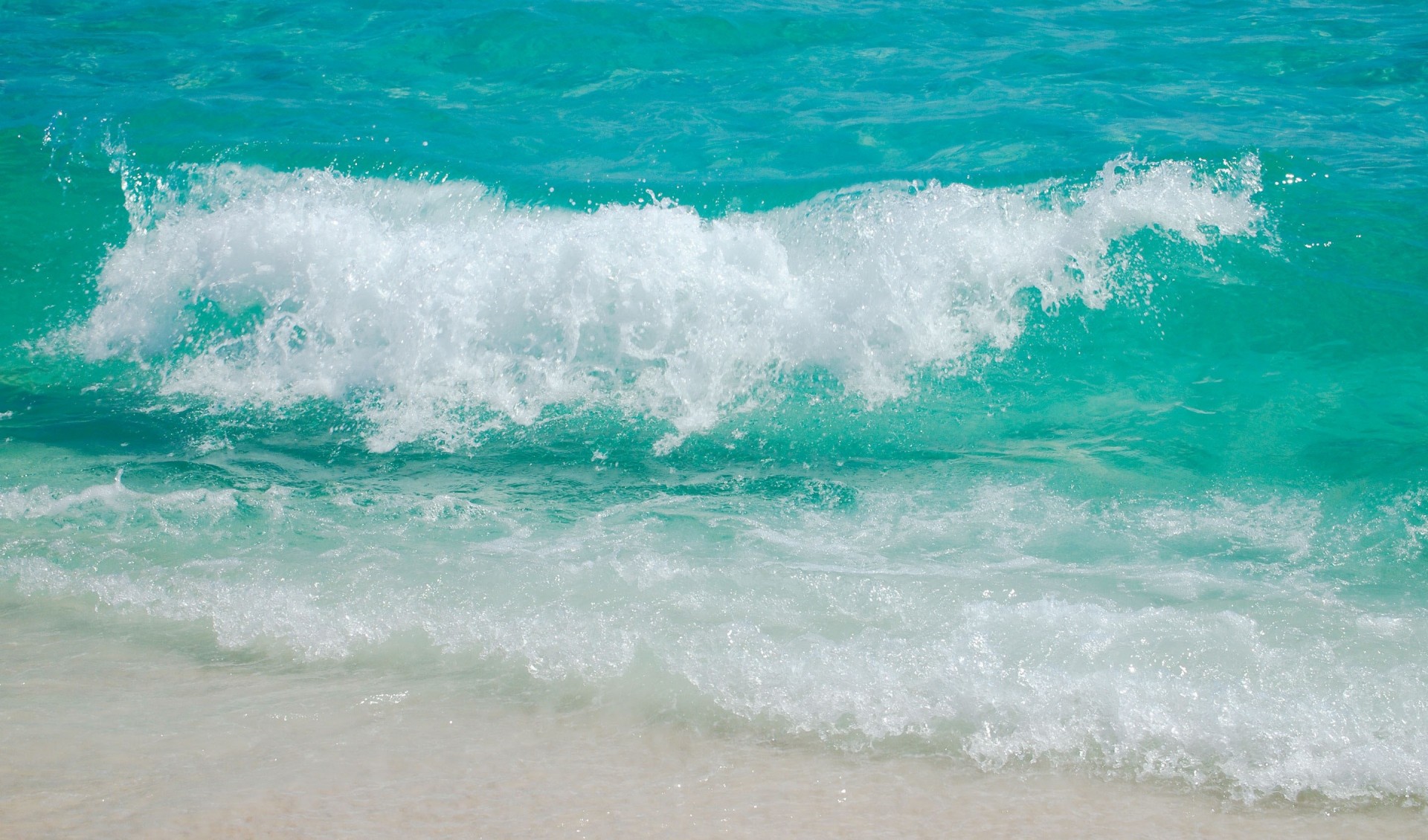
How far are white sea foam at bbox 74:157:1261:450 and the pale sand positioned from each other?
2375 millimetres

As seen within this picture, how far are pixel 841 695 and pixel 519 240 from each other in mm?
4172

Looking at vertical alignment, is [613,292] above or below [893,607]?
above

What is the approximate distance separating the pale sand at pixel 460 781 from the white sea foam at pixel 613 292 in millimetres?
2375

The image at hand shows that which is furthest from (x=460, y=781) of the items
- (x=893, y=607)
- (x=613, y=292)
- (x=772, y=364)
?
(x=613, y=292)

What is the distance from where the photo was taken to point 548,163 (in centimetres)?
779

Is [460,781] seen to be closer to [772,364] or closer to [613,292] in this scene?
[772,364]

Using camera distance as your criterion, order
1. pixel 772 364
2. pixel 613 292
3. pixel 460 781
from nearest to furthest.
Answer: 1. pixel 460 781
2. pixel 772 364
3. pixel 613 292

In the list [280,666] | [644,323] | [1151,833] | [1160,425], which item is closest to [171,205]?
[644,323]

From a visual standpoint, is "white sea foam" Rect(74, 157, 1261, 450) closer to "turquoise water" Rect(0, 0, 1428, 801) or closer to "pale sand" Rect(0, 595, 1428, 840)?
"turquoise water" Rect(0, 0, 1428, 801)

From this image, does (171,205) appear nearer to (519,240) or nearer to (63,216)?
(63,216)

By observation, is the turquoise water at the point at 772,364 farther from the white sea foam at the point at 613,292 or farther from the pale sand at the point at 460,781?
the pale sand at the point at 460,781

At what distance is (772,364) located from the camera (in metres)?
6.17

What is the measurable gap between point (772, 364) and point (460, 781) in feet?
11.5

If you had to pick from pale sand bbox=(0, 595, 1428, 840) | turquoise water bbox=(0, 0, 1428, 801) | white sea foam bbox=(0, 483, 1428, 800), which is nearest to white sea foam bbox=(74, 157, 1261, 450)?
turquoise water bbox=(0, 0, 1428, 801)
